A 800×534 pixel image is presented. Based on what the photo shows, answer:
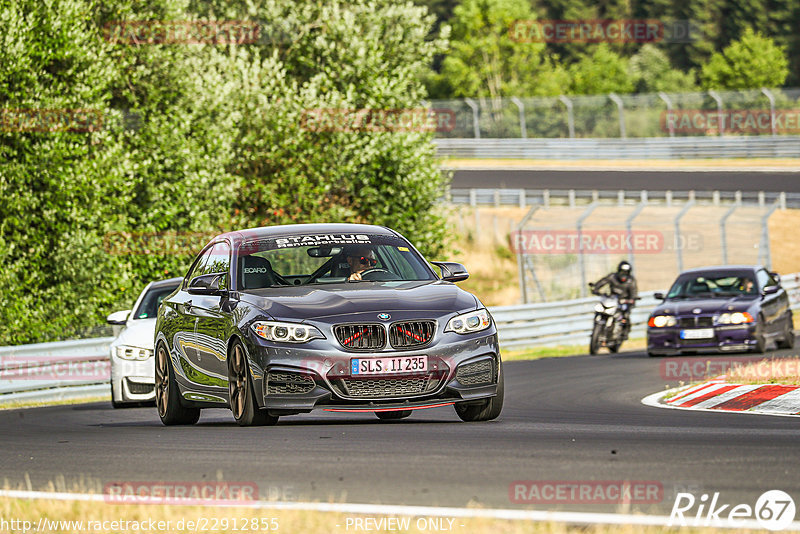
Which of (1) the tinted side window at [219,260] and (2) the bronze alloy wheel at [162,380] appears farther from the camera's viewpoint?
(2) the bronze alloy wheel at [162,380]

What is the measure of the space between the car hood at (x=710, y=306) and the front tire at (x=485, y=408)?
36.9ft

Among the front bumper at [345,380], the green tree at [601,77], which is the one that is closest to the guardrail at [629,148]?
the green tree at [601,77]

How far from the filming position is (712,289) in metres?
22.5

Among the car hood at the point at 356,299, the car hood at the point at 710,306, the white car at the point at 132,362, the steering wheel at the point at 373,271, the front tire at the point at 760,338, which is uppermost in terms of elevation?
the steering wheel at the point at 373,271

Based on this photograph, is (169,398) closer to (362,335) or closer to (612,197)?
(362,335)

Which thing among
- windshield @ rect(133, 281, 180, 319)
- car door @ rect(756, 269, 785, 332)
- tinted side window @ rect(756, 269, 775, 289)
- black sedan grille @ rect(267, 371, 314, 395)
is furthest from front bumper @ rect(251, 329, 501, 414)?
tinted side window @ rect(756, 269, 775, 289)

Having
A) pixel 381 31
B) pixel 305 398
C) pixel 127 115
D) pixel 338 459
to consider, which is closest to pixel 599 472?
pixel 338 459

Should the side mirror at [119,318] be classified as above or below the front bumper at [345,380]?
below

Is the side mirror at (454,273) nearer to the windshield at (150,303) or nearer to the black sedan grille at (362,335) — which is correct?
the black sedan grille at (362,335)

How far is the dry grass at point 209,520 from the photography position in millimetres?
5484

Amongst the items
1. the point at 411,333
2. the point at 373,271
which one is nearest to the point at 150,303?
the point at 373,271

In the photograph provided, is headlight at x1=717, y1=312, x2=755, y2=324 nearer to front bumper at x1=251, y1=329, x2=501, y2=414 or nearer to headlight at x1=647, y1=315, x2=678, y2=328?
headlight at x1=647, y1=315, x2=678, y2=328

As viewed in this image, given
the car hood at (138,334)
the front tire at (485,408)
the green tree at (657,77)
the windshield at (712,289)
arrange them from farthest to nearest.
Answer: the green tree at (657,77)
the windshield at (712,289)
the car hood at (138,334)
the front tire at (485,408)

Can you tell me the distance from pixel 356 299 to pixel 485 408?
1.43m
